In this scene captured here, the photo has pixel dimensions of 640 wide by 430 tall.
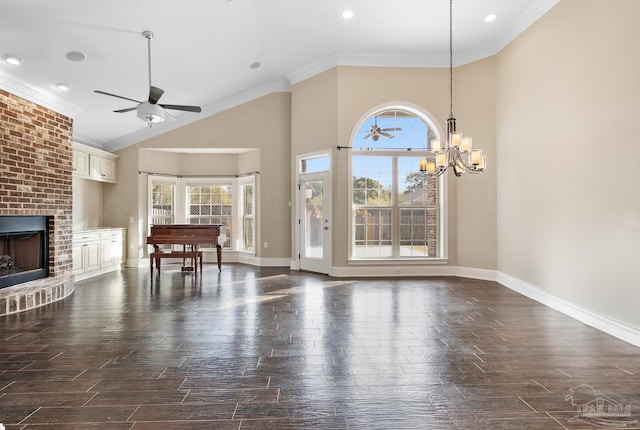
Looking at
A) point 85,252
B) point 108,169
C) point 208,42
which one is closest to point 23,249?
point 85,252

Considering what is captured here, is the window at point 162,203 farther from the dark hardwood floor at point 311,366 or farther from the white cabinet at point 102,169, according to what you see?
the dark hardwood floor at point 311,366

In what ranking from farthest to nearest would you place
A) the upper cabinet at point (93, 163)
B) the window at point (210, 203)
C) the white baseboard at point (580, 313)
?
1. the window at point (210, 203)
2. the upper cabinet at point (93, 163)
3. the white baseboard at point (580, 313)

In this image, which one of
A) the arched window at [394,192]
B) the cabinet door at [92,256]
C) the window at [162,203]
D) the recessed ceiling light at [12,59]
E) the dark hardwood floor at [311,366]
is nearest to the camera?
the dark hardwood floor at [311,366]

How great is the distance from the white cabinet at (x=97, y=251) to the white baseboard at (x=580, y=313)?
22.9ft

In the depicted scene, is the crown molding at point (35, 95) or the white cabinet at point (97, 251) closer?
the crown molding at point (35, 95)

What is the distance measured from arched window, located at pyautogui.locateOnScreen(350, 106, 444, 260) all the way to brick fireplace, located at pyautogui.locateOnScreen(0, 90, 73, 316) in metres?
4.56

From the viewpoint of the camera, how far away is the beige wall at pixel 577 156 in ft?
11.0

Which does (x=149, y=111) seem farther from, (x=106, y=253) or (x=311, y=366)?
(x=106, y=253)

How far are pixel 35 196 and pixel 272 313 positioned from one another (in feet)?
11.8

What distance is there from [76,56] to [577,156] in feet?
20.5

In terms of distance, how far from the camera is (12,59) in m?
4.28

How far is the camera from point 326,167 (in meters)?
6.75

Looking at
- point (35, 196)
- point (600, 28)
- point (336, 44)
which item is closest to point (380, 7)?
point (336, 44)

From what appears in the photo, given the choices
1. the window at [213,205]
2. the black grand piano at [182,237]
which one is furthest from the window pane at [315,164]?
the black grand piano at [182,237]
